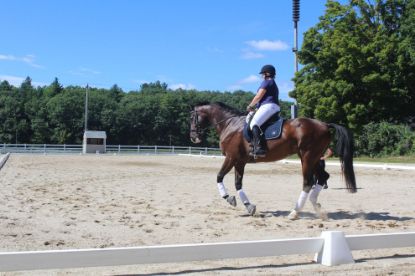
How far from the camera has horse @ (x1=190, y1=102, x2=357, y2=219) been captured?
8.20 meters

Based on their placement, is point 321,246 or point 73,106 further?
point 73,106

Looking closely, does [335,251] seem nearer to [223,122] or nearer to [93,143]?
[223,122]

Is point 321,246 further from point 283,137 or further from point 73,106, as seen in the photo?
point 73,106

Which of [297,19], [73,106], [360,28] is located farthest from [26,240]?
[73,106]

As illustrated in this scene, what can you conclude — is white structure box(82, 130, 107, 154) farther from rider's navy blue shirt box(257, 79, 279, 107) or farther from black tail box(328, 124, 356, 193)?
black tail box(328, 124, 356, 193)

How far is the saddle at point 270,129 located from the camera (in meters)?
8.27

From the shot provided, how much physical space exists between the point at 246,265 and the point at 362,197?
721 centimetres

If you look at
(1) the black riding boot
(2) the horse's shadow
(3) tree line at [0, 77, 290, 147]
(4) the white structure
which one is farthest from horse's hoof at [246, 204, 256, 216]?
(3) tree line at [0, 77, 290, 147]

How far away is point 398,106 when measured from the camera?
1426 inches

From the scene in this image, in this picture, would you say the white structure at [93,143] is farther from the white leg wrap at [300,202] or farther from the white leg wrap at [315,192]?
the white leg wrap at [300,202]

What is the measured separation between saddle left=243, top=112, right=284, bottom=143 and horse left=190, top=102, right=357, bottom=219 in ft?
0.26

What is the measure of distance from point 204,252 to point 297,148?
4.02m

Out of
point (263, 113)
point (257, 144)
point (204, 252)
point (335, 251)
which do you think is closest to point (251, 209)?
point (257, 144)

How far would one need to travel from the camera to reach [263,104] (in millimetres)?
8312
